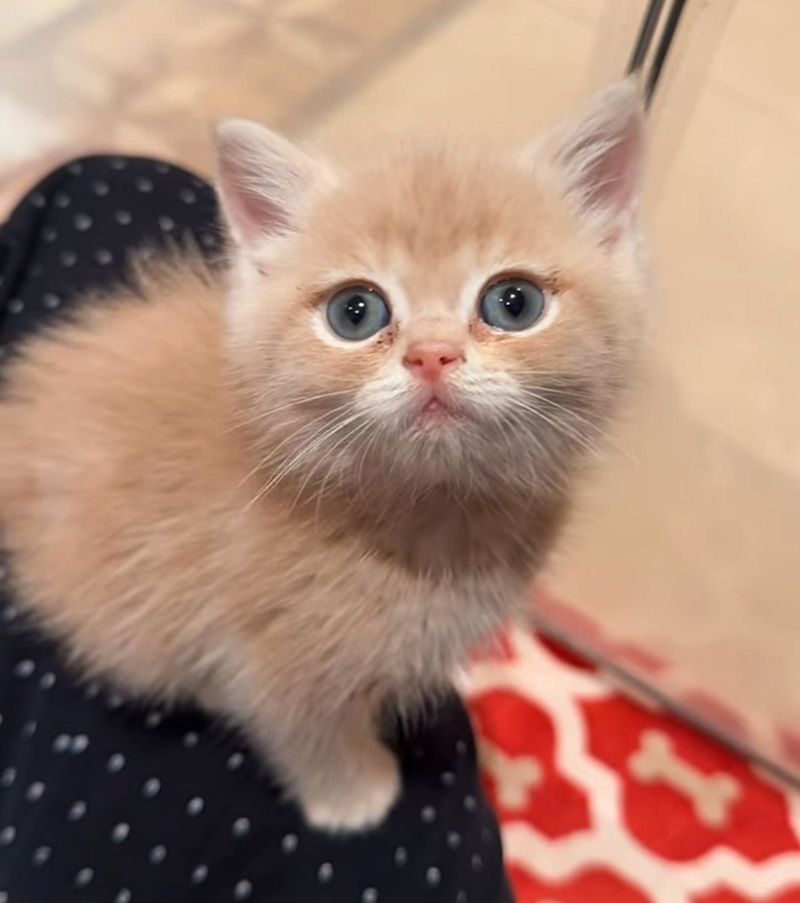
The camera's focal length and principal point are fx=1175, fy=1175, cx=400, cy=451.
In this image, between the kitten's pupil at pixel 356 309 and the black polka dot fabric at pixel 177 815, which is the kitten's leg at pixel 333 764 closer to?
the black polka dot fabric at pixel 177 815

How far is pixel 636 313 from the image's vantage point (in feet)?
2.43

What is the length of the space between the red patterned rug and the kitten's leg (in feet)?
1.10

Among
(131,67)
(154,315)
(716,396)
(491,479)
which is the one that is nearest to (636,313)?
(491,479)

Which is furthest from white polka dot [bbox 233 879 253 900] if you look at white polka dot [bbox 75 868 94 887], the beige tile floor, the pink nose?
the pink nose

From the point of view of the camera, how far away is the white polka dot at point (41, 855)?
0.84m

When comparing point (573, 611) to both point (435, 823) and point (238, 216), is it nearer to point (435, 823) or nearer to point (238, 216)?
point (435, 823)

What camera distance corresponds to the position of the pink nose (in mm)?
626

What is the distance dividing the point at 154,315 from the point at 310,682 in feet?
1.00

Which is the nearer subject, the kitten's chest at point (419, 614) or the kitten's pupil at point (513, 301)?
the kitten's pupil at point (513, 301)

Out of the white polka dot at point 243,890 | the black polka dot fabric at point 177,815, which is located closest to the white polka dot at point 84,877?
the black polka dot fabric at point 177,815

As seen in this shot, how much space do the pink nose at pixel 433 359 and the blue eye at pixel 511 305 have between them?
5 centimetres

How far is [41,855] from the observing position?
84 cm

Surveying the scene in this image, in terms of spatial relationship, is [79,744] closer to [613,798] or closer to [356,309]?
[356,309]

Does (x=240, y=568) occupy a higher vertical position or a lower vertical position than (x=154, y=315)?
lower
